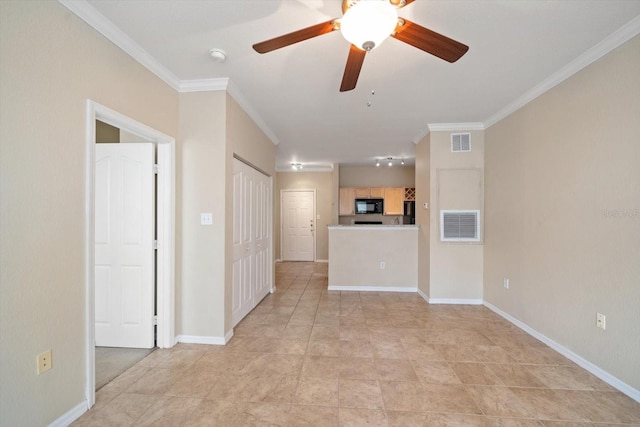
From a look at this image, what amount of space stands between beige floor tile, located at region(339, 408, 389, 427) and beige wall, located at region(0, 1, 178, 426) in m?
1.66

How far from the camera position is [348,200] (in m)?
6.72

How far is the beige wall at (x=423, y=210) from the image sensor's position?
12.7ft

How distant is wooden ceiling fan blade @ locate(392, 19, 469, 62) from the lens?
1321mm

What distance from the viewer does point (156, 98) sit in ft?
7.55

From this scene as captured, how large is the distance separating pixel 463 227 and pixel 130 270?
158 inches

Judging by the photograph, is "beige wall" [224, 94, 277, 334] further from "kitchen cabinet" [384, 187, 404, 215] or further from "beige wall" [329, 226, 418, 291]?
"kitchen cabinet" [384, 187, 404, 215]

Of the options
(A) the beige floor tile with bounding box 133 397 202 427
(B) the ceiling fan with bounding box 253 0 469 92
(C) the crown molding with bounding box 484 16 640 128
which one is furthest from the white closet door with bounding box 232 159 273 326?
(C) the crown molding with bounding box 484 16 640 128

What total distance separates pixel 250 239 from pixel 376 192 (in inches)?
160

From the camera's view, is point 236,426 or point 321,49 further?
point 321,49

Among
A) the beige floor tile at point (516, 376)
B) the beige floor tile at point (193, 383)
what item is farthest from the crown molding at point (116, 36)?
the beige floor tile at point (516, 376)

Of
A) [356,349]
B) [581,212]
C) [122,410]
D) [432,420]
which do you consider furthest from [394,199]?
[122,410]

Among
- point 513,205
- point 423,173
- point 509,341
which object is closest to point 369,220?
point 423,173

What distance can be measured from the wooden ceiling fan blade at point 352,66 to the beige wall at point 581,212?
1949 mm

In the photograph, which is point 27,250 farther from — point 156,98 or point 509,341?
point 509,341
